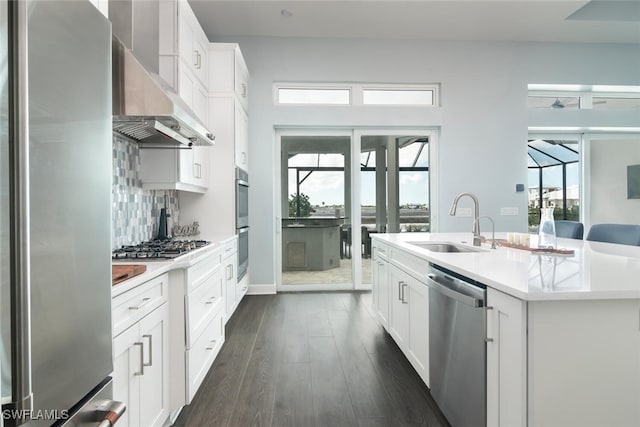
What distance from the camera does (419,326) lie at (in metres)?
1.93

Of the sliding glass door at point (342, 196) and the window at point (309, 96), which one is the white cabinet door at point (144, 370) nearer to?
the sliding glass door at point (342, 196)

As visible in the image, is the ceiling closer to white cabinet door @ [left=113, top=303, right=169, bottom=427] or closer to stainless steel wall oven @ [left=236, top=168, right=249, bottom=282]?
stainless steel wall oven @ [left=236, top=168, right=249, bottom=282]

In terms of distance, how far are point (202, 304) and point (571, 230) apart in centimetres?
328

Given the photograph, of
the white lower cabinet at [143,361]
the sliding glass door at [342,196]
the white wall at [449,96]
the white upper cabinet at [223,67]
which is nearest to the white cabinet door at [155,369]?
the white lower cabinet at [143,361]

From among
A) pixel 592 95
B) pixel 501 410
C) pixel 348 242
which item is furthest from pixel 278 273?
pixel 592 95

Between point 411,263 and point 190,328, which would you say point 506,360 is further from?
point 190,328

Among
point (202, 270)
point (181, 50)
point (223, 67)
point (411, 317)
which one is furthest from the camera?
point (223, 67)

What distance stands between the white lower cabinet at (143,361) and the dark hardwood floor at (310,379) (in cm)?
34

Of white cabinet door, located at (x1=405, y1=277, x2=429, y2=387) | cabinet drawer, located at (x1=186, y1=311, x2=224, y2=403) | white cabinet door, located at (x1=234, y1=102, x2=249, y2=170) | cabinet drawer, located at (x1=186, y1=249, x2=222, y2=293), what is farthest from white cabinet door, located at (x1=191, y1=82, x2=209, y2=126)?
white cabinet door, located at (x1=405, y1=277, x2=429, y2=387)

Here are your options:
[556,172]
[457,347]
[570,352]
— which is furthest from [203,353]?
[556,172]

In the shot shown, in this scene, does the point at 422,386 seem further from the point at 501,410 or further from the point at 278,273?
the point at 278,273

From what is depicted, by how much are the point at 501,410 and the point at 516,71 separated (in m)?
4.69

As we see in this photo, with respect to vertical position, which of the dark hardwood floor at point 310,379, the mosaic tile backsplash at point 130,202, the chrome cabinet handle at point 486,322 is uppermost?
the mosaic tile backsplash at point 130,202

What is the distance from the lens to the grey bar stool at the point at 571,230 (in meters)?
3.01
